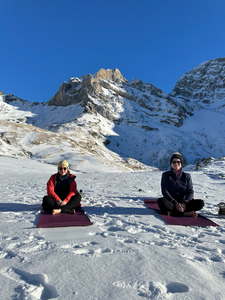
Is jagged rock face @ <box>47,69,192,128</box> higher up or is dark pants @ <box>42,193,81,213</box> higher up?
jagged rock face @ <box>47,69,192,128</box>

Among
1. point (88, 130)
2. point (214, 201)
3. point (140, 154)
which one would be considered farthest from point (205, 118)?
point (214, 201)

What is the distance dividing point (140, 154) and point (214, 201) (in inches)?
2361

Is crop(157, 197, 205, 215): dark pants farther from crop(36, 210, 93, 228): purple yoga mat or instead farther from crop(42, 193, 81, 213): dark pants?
crop(42, 193, 81, 213): dark pants

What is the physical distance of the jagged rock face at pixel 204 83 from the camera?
484 ft

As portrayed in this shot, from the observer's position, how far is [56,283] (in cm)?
233

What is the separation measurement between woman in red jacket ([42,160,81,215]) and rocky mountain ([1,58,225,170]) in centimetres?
4275

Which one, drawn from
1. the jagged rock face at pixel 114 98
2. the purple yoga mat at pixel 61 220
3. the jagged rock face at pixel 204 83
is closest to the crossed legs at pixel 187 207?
the purple yoga mat at pixel 61 220

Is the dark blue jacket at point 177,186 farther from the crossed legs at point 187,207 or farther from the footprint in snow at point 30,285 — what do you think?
the footprint in snow at point 30,285

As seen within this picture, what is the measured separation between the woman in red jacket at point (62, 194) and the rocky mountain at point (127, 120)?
4275 cm

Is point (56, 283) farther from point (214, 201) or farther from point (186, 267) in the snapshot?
point (214, 201)

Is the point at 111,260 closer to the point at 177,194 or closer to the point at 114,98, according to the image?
the point at 177,194

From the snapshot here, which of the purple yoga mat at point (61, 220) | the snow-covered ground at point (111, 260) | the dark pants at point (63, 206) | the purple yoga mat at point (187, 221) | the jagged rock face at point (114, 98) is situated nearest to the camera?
the snow-covered ground at point (111, 260)

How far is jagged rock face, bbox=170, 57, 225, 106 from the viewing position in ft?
484

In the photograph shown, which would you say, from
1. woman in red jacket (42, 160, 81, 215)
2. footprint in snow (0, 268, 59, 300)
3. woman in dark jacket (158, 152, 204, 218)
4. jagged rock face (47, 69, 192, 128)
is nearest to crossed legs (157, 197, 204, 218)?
woman in dark jacket (158, 152, 204, 218)
